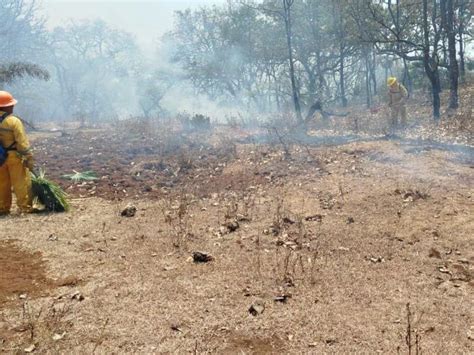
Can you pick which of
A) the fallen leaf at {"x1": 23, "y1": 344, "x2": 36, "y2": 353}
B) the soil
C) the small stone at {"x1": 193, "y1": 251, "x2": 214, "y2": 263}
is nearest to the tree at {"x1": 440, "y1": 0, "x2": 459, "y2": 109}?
the soil

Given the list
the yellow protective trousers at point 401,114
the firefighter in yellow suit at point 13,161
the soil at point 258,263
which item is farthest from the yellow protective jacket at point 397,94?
the firefighter in yellow suit at point 13,161

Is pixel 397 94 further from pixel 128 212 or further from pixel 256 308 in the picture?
pixel 256 308

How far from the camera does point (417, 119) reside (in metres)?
12.3

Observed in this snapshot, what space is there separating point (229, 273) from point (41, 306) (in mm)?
1470

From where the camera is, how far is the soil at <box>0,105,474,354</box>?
2.63 metres

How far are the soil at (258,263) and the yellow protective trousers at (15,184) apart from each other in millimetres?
356

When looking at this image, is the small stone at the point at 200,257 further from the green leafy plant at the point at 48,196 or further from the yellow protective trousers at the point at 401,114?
the yellow protective trousers at the point at 401,114

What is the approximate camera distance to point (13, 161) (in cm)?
507

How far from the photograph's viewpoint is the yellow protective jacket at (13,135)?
16.3 feet

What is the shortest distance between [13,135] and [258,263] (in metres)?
3.55

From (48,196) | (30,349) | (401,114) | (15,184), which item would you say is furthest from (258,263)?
(401,114)

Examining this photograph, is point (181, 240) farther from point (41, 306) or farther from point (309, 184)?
point (309, 184)

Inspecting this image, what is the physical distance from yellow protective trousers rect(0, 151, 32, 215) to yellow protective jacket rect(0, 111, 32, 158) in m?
0.12

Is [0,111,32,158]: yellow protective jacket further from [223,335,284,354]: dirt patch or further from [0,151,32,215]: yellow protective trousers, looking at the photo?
[223,335,284,354]: dirt patch
